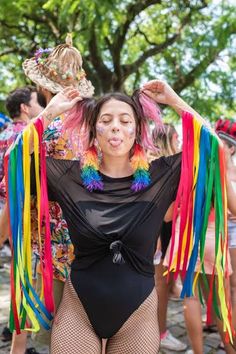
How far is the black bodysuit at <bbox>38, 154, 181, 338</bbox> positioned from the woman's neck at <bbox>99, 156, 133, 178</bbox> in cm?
5

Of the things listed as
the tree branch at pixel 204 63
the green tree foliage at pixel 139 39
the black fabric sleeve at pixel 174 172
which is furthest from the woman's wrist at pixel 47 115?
the tree branch at pixel 204 63

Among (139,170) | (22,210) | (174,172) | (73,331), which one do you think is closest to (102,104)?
(139,170)

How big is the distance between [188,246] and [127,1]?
8.13 metres

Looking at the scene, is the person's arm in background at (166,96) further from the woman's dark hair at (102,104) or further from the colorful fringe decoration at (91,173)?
the colorful fringe decoration at (91,173)

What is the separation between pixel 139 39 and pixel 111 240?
13039 mm

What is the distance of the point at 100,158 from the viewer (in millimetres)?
1999

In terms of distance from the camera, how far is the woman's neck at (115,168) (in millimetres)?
1948

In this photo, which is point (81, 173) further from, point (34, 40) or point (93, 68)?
point (34, 40)

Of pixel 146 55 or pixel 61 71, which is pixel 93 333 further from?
Result: pixel 146 55

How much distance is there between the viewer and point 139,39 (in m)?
13.8

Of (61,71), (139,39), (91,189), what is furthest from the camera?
(139,39)

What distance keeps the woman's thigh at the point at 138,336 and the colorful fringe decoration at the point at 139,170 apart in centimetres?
50

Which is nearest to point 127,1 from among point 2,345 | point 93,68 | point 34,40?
point 93,68

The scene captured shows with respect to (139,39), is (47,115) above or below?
below
